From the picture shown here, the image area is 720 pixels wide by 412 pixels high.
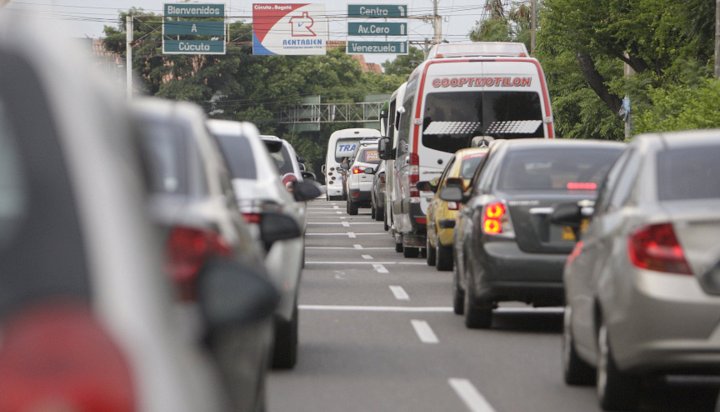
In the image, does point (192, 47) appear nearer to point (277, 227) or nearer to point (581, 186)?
point (581, 186)

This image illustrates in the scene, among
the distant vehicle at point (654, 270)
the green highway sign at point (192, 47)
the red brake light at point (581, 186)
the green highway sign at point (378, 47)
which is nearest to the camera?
the distant vehicle at point (654, 270)

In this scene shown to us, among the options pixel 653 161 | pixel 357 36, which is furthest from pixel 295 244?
pixel 357 36

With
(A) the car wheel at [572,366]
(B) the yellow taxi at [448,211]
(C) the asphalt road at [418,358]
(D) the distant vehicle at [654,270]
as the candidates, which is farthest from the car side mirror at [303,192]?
(B) the yellow taxi at [448,211]

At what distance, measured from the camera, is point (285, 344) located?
34.3ft

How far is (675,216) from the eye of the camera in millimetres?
7777

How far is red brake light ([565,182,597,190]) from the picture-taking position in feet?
42.8

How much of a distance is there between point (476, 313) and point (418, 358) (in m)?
1.96

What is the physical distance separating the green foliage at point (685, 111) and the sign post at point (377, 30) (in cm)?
4086

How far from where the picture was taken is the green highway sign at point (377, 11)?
7662 cm

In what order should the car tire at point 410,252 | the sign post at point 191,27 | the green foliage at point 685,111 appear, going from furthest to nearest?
1. the sign post at point 191,27
2. the green foliage at point 685,111
3. the car tire at point 410,252

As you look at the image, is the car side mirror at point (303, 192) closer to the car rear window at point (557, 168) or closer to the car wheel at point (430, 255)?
the car rear window at point (557, 168)

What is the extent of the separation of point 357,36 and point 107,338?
7482 cm

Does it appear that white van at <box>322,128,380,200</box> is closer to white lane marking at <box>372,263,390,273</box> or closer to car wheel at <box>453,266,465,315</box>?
white lane marking at <box>372,263,390,273</box>

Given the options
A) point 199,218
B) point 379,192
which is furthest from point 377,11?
point 199,218
